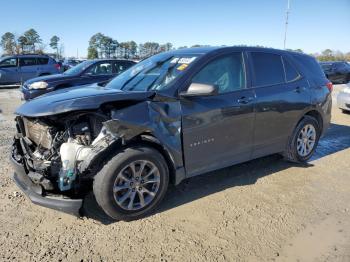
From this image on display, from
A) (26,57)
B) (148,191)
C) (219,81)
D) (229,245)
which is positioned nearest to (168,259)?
(229,245)

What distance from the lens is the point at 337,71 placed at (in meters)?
23.1

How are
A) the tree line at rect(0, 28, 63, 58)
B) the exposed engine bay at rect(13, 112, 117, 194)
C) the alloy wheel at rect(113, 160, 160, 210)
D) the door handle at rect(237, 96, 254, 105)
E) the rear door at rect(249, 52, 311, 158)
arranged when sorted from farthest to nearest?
the tree line at rect(0, 28, 63, 58)
the rear door at rect(249, 52, 311, 158)
the door handle at rect(237, 96, 254, 105)
the alloy wheel at rect(113, 160, 160, 210)
the exposed engine bay at rect(13, 112, 117, 194)

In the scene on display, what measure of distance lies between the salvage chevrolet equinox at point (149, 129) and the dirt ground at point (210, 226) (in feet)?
0.94

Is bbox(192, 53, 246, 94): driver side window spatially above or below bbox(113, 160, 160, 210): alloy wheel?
above

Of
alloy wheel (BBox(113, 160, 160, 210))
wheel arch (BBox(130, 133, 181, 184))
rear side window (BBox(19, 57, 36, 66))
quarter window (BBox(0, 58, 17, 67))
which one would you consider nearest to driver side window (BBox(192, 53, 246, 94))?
wheel arch (BBox(130, 133, 181, 184))

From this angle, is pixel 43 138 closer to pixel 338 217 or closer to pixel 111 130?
pixel 111 130

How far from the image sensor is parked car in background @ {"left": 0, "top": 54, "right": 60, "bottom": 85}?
1744 cm

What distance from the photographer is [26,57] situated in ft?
58.2

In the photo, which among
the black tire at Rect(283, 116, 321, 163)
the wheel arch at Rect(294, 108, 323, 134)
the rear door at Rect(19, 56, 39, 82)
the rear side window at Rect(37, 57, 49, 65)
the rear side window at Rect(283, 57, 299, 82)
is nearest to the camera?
the rear side window at Rect(283, 57, 299, 82)

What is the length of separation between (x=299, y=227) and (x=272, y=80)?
6.86 feet

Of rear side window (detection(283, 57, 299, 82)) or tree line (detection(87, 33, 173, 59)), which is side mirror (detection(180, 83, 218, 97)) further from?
tree line (detection(87, 33, 173, 59))

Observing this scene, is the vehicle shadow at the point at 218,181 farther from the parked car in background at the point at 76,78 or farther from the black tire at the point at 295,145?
the parked car in background at the point at 76,78

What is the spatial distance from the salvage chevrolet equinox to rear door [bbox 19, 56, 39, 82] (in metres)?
14.7

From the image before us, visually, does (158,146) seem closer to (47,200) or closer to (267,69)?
(47,200)
